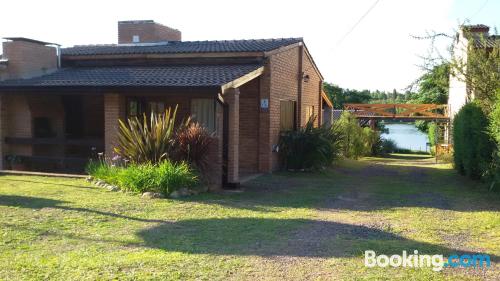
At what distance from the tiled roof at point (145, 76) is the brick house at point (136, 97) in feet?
0.10

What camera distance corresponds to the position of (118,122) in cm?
1338

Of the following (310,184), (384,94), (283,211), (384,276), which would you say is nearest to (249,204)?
(283,211)

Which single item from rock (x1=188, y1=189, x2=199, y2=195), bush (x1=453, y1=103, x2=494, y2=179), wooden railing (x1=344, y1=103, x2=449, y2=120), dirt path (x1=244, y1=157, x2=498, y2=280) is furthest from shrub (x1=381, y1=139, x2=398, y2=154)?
rock (x1=188, y1=189, x2=199, y2=195)

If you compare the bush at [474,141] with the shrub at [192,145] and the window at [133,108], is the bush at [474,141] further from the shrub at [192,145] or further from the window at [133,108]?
the window at [133,108]

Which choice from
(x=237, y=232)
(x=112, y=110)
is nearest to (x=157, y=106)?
(x=112, y=110)

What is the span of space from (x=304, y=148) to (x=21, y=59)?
9.20 m

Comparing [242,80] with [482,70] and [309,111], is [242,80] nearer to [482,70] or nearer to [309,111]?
[482,70]

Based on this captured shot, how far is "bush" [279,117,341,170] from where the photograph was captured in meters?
16.0

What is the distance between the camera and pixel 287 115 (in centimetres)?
1736

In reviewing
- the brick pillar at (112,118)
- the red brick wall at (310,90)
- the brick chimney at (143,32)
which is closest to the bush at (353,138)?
the red brick wall at (310,90)

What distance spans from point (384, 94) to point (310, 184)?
9180 cm

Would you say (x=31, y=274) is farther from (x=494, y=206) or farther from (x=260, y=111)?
(x=260, y=111)

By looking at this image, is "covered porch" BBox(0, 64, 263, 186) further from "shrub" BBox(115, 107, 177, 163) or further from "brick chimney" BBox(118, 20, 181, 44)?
"brick chimney" BBox(118, 20, 181, 44)
